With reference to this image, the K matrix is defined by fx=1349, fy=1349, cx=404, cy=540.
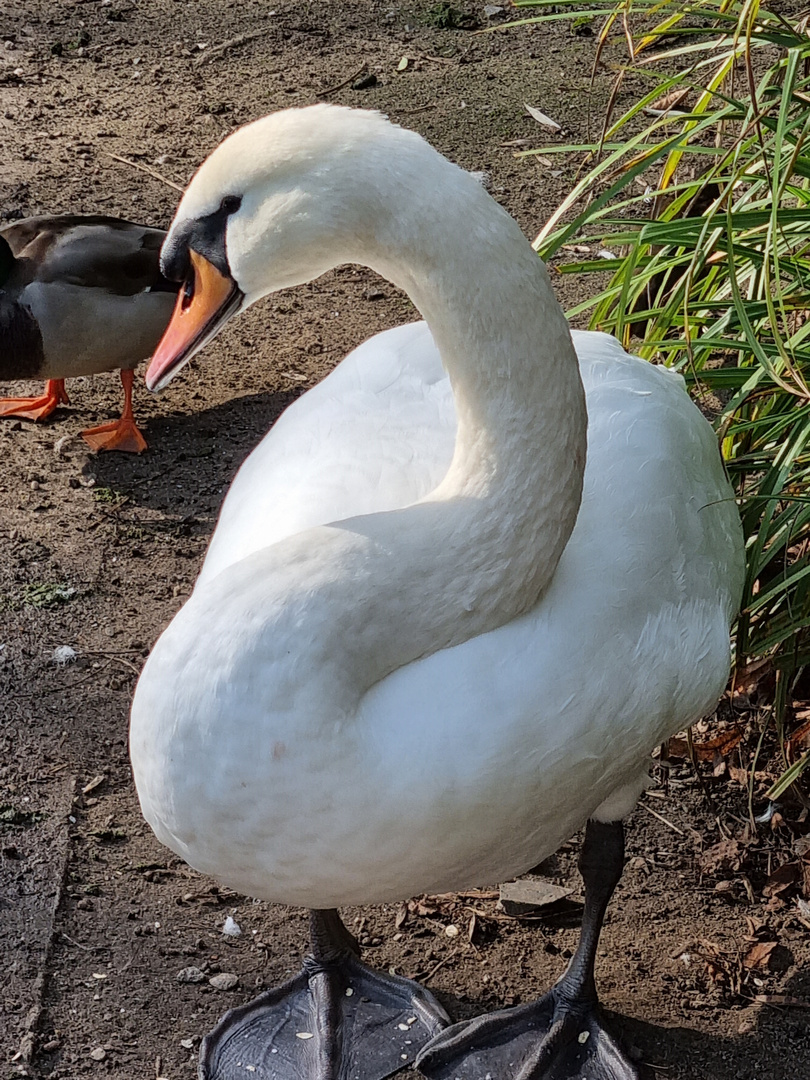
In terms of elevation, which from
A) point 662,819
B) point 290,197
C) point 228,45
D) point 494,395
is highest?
point 290,197

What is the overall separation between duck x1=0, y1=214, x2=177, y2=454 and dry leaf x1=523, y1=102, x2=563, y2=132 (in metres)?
1.91

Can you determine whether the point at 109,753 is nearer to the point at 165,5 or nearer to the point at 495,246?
the point at 495,246

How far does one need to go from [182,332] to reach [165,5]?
503 cm

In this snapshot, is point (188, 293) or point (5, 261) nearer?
point (188, 293)

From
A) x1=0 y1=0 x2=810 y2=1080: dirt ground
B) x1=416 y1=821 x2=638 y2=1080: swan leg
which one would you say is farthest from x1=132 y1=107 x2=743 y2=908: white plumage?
x1=0 y1=0 x2=810 y2=1080: dirt ground

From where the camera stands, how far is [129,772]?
3.12 m

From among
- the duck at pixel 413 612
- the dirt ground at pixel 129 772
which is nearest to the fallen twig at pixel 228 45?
the dirt ground at pixel 129 772

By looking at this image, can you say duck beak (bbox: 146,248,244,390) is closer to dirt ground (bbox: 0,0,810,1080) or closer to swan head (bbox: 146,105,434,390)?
swan head (bbox: 146,105,434,390)

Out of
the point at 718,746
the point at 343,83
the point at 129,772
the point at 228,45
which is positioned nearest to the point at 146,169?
the point at 343,83

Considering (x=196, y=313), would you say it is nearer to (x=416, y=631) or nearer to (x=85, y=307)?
(x=416, y=631)

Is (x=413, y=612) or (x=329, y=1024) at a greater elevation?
(x=413, y=612)

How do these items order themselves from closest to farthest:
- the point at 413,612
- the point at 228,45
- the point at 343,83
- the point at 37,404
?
the point at 413,612, the point at 37,404, the point at 343,83, the point at 228,45

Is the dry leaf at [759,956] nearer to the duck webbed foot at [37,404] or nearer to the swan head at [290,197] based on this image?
the swan head at [290,197]

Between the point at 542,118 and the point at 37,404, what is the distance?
2.46 meters
